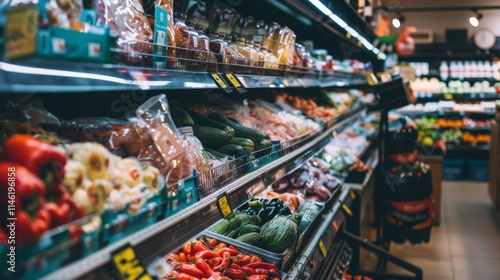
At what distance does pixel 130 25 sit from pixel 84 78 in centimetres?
46

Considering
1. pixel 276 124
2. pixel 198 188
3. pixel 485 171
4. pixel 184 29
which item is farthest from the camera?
pixel 485 171

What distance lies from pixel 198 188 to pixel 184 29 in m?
0.57

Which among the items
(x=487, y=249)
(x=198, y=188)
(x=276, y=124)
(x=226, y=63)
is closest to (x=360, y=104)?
(x=487, y=249)

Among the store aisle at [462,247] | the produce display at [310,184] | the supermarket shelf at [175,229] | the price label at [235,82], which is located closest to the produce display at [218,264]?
the supermarket shelf at [175,229]

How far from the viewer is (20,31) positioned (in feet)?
2.57

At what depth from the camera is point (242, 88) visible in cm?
187

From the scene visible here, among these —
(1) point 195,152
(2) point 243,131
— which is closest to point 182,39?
(1) point 195,152

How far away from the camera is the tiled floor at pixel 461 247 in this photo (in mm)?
4477

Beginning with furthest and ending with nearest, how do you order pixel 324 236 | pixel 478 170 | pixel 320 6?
pixel 478 170
pixel 320 6
pixel 324 236

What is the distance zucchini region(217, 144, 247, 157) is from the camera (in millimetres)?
1983

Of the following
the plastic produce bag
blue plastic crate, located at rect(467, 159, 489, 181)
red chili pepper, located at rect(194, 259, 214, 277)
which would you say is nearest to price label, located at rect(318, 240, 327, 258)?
red chili pepper, located at rect(194, 259, 214, 277)

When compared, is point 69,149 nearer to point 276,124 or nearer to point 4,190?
point 4,190

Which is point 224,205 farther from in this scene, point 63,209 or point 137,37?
point 63,209

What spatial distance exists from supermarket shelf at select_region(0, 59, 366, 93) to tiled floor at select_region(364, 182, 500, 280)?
11.6 ft
